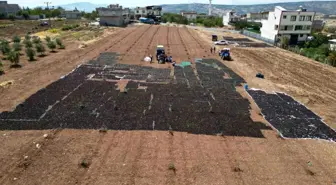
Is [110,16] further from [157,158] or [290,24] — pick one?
[157,158]

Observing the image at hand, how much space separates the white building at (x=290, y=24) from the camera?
5794cm

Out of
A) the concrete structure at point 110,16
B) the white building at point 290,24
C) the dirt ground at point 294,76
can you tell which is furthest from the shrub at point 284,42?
the concrete structure at point 110,16

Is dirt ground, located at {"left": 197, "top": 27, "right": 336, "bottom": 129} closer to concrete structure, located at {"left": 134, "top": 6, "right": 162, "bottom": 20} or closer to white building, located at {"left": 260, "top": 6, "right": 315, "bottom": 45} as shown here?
white building, located at {"left": 260, "top": 6, "right": 315, "bottom": 45}

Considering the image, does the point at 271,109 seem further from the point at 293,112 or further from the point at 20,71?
the point at 20,71

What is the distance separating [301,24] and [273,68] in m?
32.0

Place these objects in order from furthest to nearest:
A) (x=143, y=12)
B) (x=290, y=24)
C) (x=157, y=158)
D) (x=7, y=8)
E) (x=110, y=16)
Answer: (x=143, y=12)
(x=7, y=8)
(x=110, y=16)
(x=290, y=24)
(x=157, y=158)

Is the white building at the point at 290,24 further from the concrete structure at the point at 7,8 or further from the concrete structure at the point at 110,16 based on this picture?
the concrete structure at the point at 7,8

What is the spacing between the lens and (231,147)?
14.9 metres

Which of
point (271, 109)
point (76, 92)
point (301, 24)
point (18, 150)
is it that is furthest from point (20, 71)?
point (301, 24)

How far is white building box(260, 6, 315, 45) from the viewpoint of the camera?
57.9 metres

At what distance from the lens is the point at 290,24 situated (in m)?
58.8

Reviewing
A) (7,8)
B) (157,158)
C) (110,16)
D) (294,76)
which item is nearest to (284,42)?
(294,76)

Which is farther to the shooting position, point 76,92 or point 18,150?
point 76,92

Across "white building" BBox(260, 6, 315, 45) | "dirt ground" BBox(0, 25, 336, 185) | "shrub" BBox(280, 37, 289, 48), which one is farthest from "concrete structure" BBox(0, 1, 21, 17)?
"dirt ground" BBox(0, 25, 336, 185)
